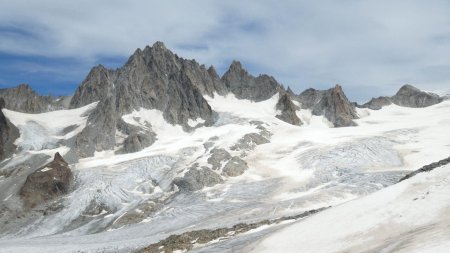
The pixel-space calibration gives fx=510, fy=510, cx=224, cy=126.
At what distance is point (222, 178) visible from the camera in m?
101

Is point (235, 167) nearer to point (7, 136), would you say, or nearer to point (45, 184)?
point (45, 184)

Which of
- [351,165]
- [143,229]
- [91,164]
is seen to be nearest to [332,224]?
[143,229]

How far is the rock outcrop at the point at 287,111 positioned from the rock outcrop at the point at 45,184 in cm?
8878

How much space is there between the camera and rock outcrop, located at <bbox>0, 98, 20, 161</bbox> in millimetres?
135012

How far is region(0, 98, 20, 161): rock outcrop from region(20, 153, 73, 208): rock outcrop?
2563 centimetres

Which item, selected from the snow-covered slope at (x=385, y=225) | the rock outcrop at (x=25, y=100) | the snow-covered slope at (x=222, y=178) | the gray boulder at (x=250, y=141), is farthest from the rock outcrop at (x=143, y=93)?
the snow-covered slope at (x=385, y=225)

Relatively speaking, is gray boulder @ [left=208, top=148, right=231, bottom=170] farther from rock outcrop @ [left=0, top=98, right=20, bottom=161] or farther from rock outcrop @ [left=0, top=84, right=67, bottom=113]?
rock outcrop @ [left=0, top=84, right=67, bottom=113]

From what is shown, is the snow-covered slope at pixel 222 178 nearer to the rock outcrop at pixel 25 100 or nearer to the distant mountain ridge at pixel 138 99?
the distant mountain ridge at pixel 138 99

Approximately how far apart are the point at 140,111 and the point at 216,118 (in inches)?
939

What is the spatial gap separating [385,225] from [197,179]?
7460 centimetres

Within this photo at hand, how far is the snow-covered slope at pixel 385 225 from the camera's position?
22.4 m

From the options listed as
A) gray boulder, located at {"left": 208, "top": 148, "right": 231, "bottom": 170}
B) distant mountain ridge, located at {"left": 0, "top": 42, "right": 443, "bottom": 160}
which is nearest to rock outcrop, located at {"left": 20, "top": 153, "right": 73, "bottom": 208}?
distant mountain ridge, located at {"left": 0, "top": 42, "right": 443, "bottom": 160}

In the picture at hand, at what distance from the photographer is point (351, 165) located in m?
93.3

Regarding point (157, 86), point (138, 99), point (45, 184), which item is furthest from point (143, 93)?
point (45, 184)
